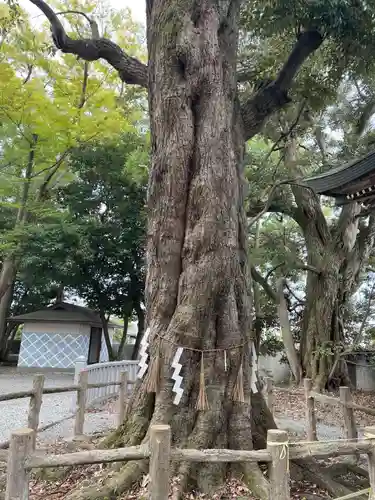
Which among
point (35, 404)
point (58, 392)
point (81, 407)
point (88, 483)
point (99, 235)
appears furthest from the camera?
point (99, 235)

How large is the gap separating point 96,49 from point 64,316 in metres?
13.6

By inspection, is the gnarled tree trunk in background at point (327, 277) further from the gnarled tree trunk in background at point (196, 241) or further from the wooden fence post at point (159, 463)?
the wooden fence post at point (159, 463)

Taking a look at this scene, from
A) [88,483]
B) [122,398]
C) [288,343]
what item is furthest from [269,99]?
[288,343]

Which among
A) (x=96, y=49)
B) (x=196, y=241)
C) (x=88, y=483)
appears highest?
(x=96, y=49)

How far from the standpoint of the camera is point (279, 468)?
8.96 feet

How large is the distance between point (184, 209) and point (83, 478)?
2.95 meters

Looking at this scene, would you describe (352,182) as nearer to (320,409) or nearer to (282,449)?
(282,449)

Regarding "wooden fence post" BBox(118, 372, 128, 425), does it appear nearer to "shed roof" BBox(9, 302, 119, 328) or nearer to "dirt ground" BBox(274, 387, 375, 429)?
"dirt ground" BBox(274, 387, 375, 429)

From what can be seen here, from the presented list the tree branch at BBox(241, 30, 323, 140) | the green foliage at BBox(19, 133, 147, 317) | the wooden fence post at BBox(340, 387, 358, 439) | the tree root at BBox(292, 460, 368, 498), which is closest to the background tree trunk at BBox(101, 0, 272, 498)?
the tree branch at BBox(241, 30, 323, 140)

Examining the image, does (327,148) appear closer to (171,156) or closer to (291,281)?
(291,281)

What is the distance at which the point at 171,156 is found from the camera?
180 inches

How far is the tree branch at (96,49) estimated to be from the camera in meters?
5.47

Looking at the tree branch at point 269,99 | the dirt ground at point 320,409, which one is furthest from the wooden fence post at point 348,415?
the tree branch at point 269,99

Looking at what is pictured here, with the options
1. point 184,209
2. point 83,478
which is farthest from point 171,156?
point 83,478
